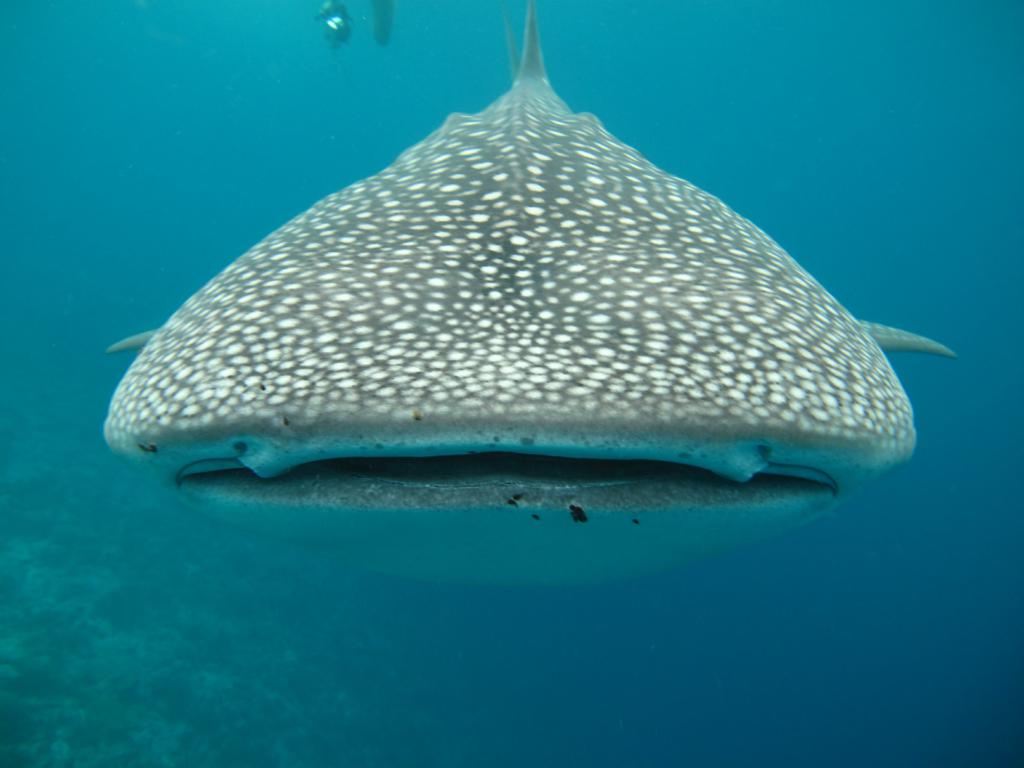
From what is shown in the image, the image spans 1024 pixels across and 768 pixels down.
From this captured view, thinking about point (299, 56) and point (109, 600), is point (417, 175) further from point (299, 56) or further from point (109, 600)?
point (299, 56)

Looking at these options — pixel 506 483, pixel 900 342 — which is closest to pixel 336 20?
pixel 900 342

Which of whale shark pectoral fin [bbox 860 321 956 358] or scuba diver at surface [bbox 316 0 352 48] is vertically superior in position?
scuba diver at surface [bbox 316 0 352 48]

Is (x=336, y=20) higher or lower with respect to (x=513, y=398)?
higher

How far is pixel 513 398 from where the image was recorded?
1654mm

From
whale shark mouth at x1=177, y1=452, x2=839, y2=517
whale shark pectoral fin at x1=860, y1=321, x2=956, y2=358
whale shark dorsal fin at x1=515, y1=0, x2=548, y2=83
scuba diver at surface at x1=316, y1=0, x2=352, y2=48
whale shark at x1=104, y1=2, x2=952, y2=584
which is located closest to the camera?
whale shark at x1=104, y1=2, x2=952, y2=584

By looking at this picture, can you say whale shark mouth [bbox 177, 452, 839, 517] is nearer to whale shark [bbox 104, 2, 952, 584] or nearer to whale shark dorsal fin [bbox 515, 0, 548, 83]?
whale shark [bbox 104, 2, 952, 584]

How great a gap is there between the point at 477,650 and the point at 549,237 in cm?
1040

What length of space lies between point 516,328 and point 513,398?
0.40m

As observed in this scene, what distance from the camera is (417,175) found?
11.0ft

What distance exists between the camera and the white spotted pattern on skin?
5.67 feet

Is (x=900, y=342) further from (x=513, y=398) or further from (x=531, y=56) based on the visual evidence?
(x=531, y=56)

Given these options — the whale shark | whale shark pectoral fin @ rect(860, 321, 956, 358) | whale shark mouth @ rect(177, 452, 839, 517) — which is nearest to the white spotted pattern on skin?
the whale shark

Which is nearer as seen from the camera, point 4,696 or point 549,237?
point 549,237

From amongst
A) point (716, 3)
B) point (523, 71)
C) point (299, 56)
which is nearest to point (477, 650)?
point (523, 71)
